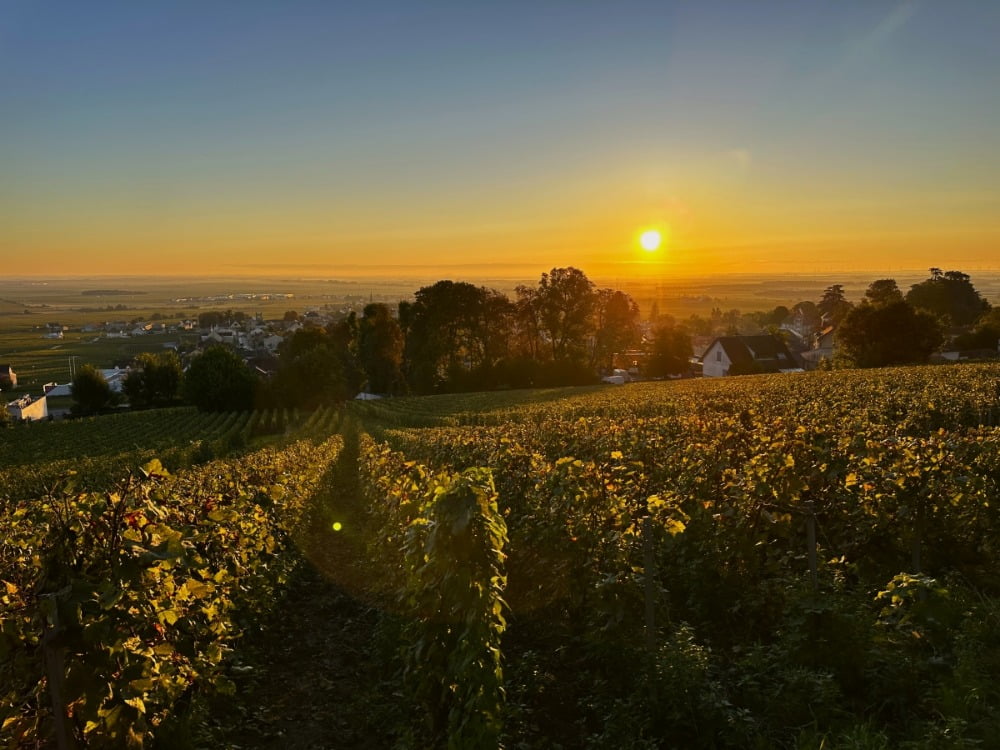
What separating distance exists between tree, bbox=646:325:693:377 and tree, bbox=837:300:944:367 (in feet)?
63.9

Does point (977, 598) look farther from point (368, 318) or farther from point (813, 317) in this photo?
point (813, 317)

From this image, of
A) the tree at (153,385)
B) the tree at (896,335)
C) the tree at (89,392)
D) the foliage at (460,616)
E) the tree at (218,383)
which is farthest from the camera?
the tree at (153,385)

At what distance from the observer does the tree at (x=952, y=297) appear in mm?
97438

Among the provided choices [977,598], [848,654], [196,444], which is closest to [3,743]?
[848,654]

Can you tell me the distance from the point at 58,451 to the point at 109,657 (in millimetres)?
45646

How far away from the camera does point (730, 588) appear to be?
20.3 feet

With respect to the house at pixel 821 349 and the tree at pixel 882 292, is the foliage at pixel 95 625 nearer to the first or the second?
the tree at pixel 882 292

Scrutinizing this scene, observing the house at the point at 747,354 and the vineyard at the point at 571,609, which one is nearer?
the vineyard at the point at 571,609

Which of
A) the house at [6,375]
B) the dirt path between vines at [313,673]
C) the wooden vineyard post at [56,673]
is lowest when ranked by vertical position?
the house at [6,375]

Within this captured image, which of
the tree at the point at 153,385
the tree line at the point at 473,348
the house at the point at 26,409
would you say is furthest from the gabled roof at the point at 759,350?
the house at the point at 26,409

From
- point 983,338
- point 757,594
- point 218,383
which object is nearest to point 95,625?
point 757,594

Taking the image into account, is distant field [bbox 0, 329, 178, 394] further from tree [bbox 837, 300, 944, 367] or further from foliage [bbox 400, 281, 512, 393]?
tree [bbox 837, 300, 944, 367]

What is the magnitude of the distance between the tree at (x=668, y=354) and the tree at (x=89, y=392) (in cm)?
7017

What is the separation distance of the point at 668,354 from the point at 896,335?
22741mm
